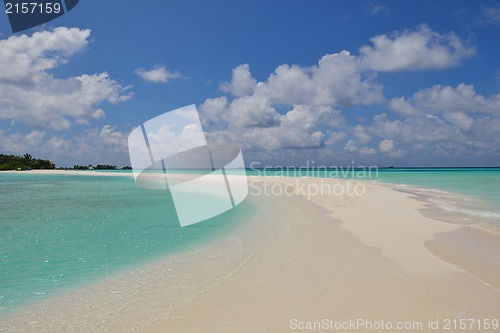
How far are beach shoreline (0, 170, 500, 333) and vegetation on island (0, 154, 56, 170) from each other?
166 meters

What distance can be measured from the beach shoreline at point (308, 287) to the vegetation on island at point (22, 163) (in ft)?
545

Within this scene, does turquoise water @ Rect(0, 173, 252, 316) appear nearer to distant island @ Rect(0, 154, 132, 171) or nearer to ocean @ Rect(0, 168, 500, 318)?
ocean @ Rect(0, 168, 500, 318)

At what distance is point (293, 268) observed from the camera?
7.46 meters

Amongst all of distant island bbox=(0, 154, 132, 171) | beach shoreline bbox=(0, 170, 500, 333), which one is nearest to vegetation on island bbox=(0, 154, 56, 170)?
distant island bbox=(0, 154, 132, 171)

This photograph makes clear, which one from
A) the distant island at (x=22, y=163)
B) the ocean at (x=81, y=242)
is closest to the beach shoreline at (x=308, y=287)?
the ocean at (x=81, y=242)

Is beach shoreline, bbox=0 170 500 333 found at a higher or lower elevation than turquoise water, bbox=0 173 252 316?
lower

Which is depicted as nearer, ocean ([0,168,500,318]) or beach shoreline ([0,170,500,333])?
beach shoreline ([0,170,500,333])

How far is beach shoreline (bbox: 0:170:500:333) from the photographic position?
16.4ft

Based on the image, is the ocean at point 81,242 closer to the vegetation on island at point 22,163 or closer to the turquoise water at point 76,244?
the turquoise water at point 76,244

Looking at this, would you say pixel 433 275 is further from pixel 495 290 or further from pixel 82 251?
pixel 82 251

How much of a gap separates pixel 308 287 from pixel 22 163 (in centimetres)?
18024

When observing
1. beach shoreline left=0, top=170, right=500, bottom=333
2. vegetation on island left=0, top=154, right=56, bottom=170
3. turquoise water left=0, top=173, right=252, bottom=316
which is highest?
vegetation on island left=0, top=154, right=56, bottom=170

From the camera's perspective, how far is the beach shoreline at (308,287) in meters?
4.99

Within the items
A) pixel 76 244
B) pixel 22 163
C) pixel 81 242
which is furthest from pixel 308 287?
pixel 22 163
